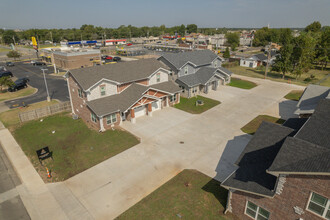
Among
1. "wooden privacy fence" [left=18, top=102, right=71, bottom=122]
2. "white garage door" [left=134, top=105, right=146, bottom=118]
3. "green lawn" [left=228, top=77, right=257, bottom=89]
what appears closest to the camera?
"wooden privacy fence" [left=18, top=102, right=71, bottom=122]

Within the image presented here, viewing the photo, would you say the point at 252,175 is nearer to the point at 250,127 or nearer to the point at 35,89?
the point at 250,127

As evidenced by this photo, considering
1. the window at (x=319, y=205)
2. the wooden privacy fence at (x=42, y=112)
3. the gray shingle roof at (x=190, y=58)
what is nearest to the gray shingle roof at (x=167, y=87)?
the gray shingle roof at (x=190, y=58)

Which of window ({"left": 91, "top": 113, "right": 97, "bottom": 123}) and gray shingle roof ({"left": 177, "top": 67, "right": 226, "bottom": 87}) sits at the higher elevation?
gray shingle roof ({"left": 177, "top": 67, "right": 226, "bottom": 87})

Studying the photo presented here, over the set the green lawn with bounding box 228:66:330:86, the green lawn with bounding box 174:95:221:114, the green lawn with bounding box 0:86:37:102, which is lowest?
the green lawn with bounding box 174:95:221:114

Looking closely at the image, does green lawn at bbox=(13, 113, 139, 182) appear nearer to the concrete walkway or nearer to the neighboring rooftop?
the concrete walkway

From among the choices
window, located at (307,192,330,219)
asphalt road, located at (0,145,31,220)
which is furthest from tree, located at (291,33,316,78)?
asphalt road, located at (0,145,31,220)

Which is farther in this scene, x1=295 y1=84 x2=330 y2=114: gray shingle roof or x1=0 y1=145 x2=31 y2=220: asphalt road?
x1=295 y1=84 x2=330 y2=114: gray shingle roof

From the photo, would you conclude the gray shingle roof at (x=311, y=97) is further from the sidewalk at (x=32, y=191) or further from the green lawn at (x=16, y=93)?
the green lawn at (x=16, y=93)

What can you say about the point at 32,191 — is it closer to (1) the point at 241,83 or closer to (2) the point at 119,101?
(2) the point at 119,101
